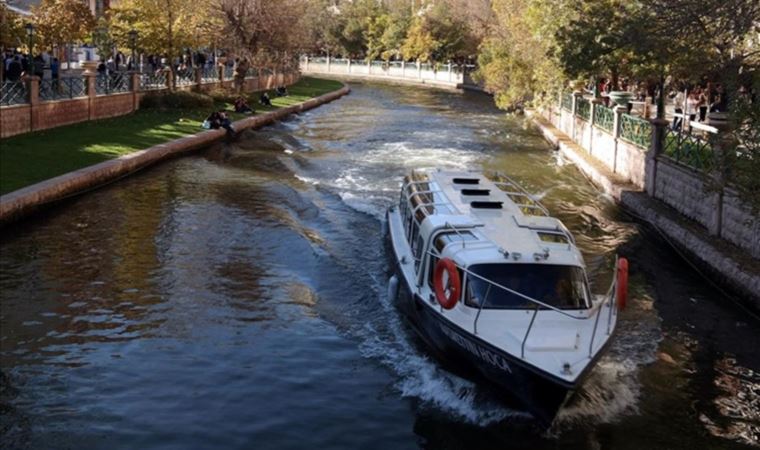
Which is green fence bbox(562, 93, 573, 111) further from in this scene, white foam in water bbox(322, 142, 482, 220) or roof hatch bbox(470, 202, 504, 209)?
roof hatch bbox(470, 202, 504, 209)

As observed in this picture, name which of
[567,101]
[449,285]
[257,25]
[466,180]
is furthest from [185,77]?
[449,285]

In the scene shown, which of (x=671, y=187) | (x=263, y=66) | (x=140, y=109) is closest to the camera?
(x=671, y=187)

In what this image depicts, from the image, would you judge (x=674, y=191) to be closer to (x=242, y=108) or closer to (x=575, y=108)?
(x=575, y=108)

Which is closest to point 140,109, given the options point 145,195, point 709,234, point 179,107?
point 179,107

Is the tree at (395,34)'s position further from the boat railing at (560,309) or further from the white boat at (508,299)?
the boat railing at (560,309)

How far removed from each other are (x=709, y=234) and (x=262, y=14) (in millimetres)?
40264

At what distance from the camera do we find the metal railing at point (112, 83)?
38.8m

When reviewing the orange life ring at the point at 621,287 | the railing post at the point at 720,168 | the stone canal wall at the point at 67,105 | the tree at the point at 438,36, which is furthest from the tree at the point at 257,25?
the orange life ring at the point at 621,287

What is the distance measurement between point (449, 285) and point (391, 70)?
101585 mm

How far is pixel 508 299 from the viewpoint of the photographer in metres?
13.3

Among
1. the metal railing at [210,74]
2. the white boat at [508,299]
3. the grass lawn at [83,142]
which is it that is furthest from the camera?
the metal railing at [210,74]

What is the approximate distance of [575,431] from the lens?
12.4m

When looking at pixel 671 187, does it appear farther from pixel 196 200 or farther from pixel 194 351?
pixel 194 351

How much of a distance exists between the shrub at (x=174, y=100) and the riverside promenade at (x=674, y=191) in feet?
62.9
